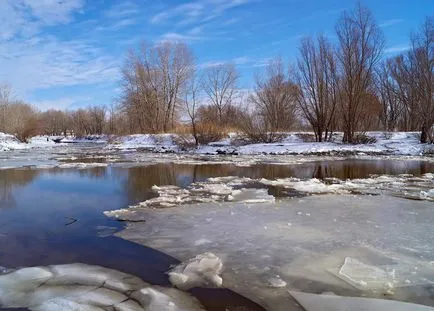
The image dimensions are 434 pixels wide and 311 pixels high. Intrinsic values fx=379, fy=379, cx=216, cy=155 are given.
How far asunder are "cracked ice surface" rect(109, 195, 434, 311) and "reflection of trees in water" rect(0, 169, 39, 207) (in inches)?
148

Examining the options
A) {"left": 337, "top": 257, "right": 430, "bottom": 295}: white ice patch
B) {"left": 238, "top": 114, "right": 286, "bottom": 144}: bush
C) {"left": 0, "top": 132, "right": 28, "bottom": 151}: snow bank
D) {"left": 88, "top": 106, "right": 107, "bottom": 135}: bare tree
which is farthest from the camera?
{"left": 88, "top": 106, "right": 107, "bottom": 135}: bare tree

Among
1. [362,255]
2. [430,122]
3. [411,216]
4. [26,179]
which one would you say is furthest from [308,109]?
[362,255]

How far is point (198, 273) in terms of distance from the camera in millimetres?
4395

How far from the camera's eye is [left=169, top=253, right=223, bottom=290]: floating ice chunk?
13.6 feet

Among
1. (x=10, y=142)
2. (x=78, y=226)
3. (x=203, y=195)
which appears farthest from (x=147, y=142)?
(x=78, y=226)

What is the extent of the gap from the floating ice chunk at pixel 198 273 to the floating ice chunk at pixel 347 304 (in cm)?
96

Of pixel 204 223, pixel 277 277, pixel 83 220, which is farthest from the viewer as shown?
pixel 83 220

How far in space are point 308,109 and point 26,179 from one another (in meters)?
23.1

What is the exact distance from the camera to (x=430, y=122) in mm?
26703

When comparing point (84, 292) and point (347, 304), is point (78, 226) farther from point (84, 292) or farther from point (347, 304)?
point (347, 304)

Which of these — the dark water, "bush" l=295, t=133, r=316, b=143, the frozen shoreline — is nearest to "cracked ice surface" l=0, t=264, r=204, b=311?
the dark water

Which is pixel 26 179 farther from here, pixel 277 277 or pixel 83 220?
pixel 277 277

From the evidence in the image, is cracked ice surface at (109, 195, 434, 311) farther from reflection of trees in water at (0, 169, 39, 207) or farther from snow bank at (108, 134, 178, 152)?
snow bank at (108, 134, 178, 152)

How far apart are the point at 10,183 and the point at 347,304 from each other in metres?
12.1
